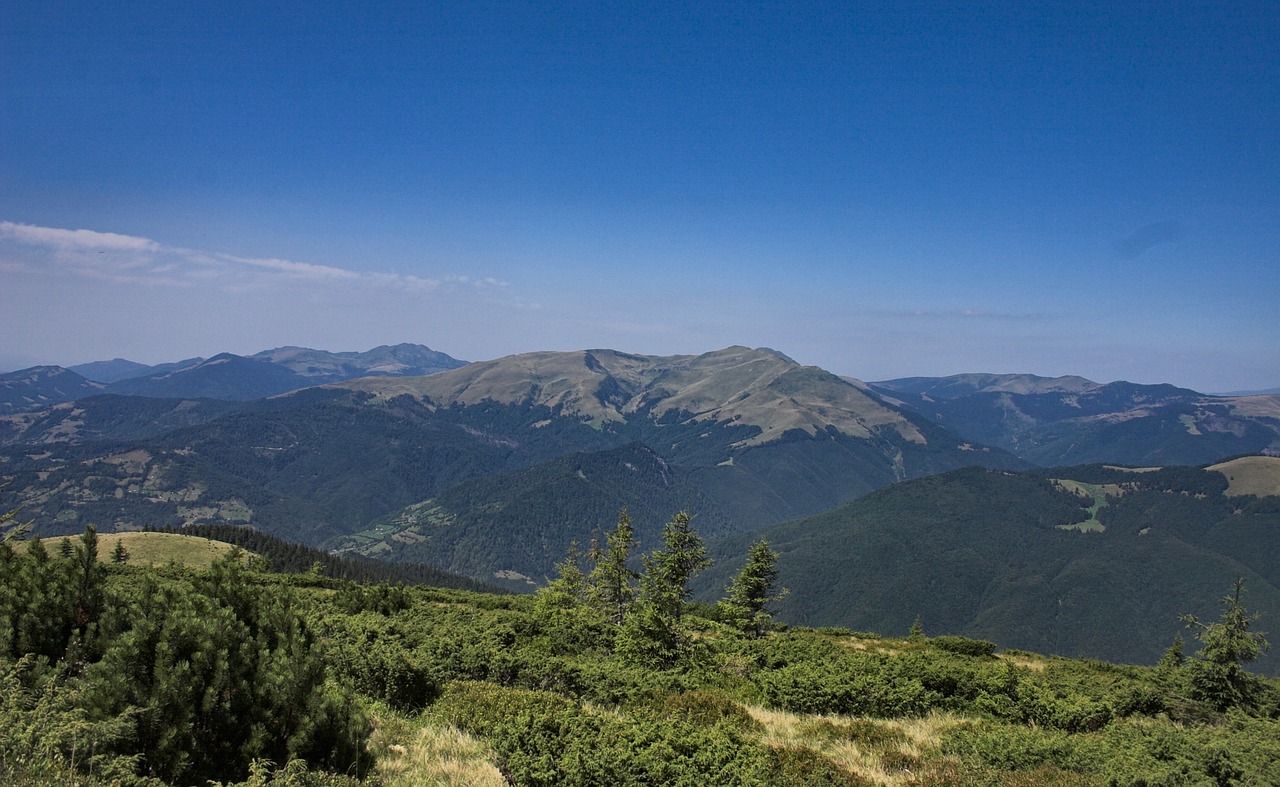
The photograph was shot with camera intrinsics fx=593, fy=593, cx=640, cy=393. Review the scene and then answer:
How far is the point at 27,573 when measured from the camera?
A: 33.1ft

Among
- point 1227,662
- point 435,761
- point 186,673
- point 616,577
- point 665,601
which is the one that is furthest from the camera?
point 616,577

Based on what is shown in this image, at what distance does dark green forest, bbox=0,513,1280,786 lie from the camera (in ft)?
24.2

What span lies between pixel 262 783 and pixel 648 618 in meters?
17.6

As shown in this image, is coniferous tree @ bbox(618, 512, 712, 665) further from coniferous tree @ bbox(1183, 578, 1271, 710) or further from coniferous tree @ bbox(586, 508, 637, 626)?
coniferous tree @ bbox(1183, 578, 1271, 710)

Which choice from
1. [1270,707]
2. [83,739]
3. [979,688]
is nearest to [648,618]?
[979,688]

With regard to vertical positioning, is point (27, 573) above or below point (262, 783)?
above


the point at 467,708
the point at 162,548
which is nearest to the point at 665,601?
the point at 467,708

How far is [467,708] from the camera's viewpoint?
40.3ft

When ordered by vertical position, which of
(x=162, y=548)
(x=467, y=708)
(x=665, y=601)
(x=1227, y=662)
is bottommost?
(x=162, y=548)

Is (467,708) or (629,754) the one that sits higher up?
(629,754)

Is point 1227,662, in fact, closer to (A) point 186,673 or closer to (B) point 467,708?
(B) point 467,708

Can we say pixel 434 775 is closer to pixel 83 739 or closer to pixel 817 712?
pixel 83 739

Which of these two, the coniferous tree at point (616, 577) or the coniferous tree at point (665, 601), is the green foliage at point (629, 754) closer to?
the coniferous tree at point (665, 601)

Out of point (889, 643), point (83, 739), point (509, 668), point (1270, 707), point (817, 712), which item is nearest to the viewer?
point (83, 739)
